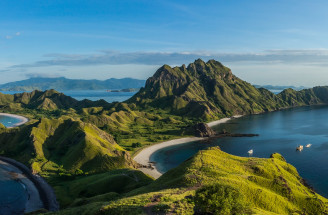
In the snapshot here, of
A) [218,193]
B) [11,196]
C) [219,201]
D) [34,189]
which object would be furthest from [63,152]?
[219,201]

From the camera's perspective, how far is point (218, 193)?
58.7 metres

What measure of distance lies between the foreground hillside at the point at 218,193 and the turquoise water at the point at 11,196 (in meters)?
47.6

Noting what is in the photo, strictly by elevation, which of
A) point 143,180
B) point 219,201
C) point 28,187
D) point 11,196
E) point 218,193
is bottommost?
point 11,196

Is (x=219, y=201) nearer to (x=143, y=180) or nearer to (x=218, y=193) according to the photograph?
(x=218, y=193)

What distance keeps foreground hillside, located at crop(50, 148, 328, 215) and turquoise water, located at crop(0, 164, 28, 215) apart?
4756 cm

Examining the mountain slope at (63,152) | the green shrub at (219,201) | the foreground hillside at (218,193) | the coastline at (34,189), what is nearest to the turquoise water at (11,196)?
the coastline at (34,189)

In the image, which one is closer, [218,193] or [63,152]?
[218,193]

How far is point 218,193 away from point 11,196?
113891 millimetres

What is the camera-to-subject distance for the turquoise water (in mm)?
111000

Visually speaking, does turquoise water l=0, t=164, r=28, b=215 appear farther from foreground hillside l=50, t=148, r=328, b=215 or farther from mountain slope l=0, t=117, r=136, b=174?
foreground hillside l=50, t=148, r=328, b=215

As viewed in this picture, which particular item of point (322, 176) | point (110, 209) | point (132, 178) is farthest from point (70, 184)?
point (322, 176)

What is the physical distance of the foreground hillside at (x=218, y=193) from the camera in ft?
190

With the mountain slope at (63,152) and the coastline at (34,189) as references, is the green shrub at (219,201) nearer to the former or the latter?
the coastline at (34,189)

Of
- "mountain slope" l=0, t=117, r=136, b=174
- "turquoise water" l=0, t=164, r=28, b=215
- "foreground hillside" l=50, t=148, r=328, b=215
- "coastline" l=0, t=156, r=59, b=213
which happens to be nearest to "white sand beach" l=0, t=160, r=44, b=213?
"coastline" l=0, t=156, r=59, b=213
